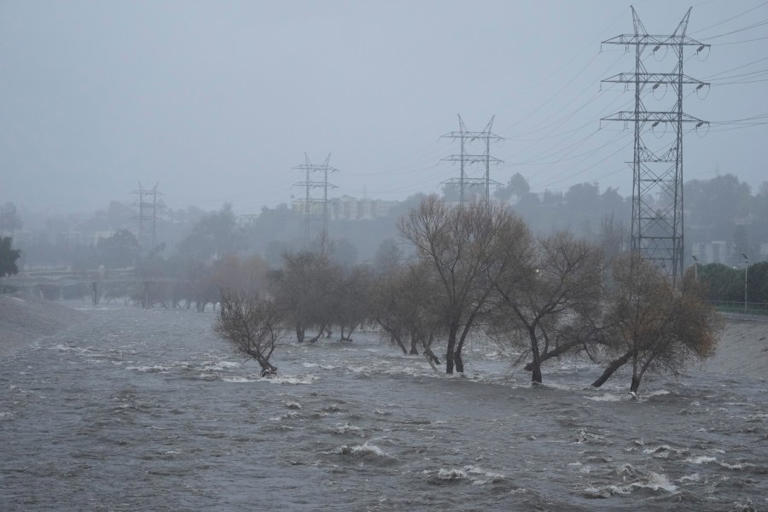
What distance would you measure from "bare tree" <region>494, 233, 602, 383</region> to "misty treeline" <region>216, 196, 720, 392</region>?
0.05m

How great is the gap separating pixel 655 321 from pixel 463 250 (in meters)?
13.1

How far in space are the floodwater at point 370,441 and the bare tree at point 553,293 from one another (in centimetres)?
280

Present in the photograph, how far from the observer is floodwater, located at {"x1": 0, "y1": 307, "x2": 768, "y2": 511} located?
25703 millimetres

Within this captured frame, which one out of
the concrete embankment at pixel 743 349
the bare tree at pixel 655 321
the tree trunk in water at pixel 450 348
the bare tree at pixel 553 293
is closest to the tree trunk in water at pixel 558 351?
the bare tree at pixel 553 293

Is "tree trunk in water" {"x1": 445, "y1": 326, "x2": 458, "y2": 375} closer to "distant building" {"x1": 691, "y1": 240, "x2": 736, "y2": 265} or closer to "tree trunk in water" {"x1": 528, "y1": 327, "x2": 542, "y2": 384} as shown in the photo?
"tree trunk in water" {"x1": 528, "y1": 327, "x2": 542, "y2": 384}

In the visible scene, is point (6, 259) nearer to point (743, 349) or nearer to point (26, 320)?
point (26, 320)

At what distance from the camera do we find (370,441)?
1309 inches

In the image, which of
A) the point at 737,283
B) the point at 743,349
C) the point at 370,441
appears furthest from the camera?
the point at 737,283

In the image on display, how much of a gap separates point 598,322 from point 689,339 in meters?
5.68

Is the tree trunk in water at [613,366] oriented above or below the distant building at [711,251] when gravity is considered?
below

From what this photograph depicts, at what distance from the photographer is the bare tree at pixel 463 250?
54281 millimetres

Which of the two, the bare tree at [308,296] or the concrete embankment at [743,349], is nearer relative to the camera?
the concrete embankment at [743,349]

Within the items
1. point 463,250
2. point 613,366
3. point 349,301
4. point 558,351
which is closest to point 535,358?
point 558,351

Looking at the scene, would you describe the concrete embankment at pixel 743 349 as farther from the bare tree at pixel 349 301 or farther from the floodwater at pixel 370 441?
the bare tree at pixel 349 301
